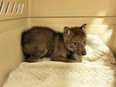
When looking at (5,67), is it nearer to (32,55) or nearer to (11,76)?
(11,76)

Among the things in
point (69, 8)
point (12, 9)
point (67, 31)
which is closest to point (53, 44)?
point (67, 31)

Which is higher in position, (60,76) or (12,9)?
(12,9)

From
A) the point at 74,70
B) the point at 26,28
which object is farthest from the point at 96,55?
the point at 26,28

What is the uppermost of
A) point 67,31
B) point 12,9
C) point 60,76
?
point 12,9

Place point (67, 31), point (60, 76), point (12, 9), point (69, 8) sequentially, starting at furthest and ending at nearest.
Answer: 1. point (69, 8)
2. point (67, 31)
3. point (12, 9)
4. point (60, 76)

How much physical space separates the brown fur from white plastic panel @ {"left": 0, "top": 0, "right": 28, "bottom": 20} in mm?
206

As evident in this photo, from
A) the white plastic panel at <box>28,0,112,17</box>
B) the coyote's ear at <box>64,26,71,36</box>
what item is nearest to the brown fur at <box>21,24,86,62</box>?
the coyote's ear at <box>64,26,71,36</box>

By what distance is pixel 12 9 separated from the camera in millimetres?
1714

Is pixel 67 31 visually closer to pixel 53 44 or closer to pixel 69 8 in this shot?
pixel 53 44

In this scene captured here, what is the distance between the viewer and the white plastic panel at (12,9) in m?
1.53

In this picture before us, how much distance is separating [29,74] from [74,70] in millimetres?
342

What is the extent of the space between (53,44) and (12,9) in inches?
21.1

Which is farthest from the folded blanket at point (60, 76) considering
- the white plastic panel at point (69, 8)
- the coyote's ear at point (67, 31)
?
the white plastic panel at point (69, 8)

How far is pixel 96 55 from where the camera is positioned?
1.96 m
